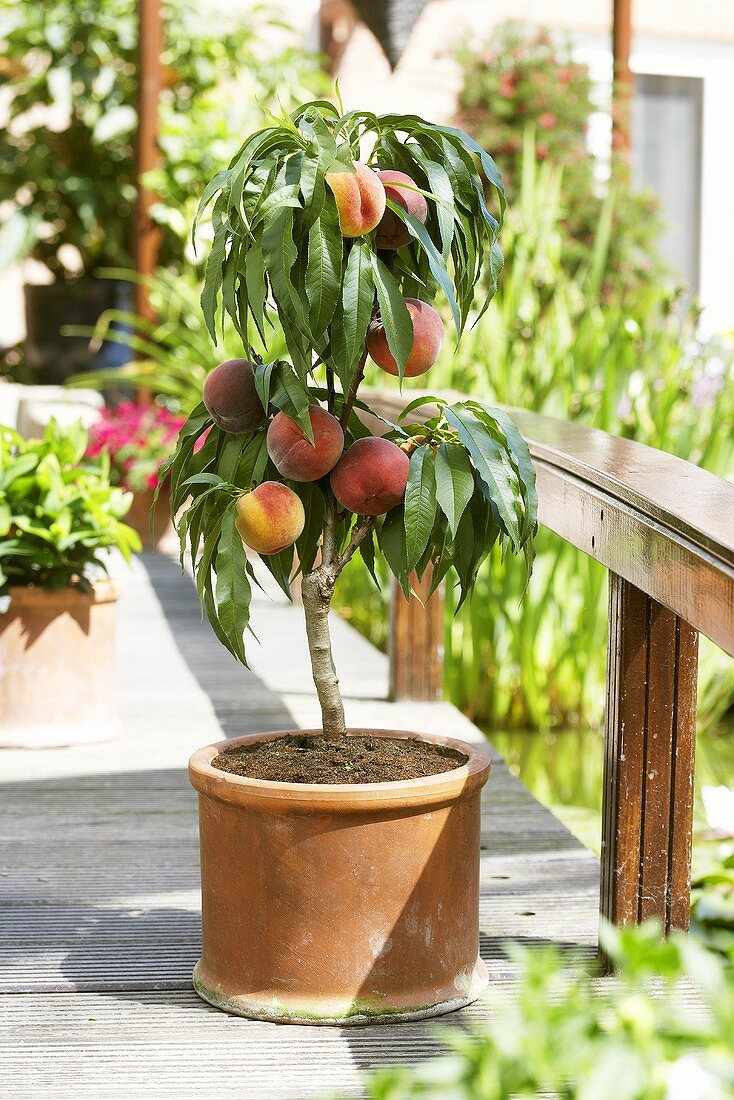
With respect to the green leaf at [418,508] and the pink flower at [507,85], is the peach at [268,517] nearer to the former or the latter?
the green leaf at [418,508]

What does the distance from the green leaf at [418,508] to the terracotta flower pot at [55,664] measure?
129 centimetres

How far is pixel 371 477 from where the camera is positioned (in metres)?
1.37

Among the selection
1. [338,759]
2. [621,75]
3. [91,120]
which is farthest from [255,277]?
[621,75]

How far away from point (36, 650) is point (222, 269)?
53.3 inches

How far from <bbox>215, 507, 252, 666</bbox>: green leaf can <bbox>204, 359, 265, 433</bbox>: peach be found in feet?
0.34

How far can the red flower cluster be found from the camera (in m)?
5.05

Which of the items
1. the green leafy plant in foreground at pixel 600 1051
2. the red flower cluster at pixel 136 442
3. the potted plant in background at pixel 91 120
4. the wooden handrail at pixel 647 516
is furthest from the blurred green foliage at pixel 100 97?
the green leafy plant in foreground at pixel 600 1051

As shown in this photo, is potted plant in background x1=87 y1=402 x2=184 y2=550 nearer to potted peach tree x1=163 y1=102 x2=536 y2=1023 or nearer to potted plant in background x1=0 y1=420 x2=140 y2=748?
potted plant in background x1=0 y1=420 x2=140 y2=748

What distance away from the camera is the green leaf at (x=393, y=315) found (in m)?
1.31

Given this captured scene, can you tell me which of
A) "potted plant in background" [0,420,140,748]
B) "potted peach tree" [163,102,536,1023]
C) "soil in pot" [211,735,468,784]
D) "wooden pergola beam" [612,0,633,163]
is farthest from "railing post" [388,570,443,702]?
"wooden pergola beam" [612,0,633,163]

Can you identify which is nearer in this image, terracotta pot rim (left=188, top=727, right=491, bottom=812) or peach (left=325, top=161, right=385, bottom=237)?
peach (left=325, top=161, right=385, bottom=237)

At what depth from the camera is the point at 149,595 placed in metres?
4.33

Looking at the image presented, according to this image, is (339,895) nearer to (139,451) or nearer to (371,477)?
(371,477)

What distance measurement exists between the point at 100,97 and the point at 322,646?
5873 mm
